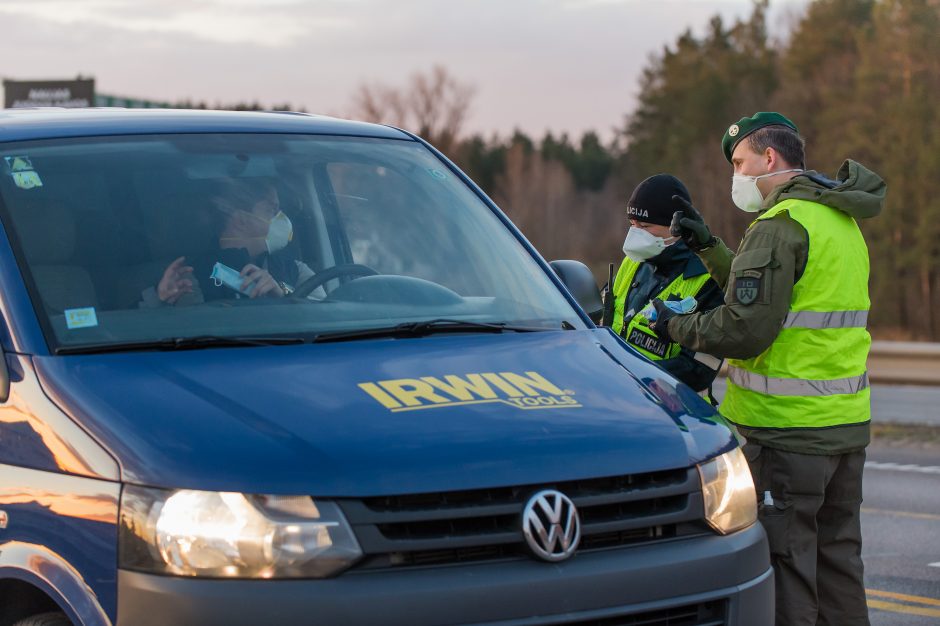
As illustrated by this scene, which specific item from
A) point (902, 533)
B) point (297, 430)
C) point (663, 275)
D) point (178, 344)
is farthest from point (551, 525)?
point (902, 533)

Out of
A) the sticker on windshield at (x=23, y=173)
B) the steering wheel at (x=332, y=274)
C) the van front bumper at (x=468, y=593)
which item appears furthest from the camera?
the steering wheel at (x=332, y=274)

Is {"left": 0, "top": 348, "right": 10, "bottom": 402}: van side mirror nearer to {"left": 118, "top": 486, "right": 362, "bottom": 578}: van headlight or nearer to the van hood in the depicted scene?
the van hood

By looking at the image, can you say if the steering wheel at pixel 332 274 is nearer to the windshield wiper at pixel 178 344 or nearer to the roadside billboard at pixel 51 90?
the windshield wiper at pixel 178 344

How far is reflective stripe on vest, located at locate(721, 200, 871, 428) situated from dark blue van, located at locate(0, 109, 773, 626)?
3.30 feet

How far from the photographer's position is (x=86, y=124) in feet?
14.7

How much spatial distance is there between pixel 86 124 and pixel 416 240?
3.51ft

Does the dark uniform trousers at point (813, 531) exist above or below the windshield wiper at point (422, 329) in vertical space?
below

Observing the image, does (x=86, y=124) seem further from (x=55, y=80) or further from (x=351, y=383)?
(x=55, y=80)

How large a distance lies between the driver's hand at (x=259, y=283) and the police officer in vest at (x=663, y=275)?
181 cm

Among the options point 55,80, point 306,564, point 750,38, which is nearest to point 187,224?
point 306,564

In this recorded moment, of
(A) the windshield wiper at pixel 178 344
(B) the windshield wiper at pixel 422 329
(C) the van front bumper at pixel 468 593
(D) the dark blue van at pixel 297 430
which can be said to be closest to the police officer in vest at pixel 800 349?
(D) the dark blue van at pixel 297 430

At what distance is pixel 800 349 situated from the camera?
5.11m

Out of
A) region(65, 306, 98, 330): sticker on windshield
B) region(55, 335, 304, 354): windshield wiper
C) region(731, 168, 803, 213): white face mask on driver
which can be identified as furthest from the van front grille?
region(731, 168, 803, 213): white face mask on driver

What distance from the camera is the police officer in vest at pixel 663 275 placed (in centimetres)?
564
